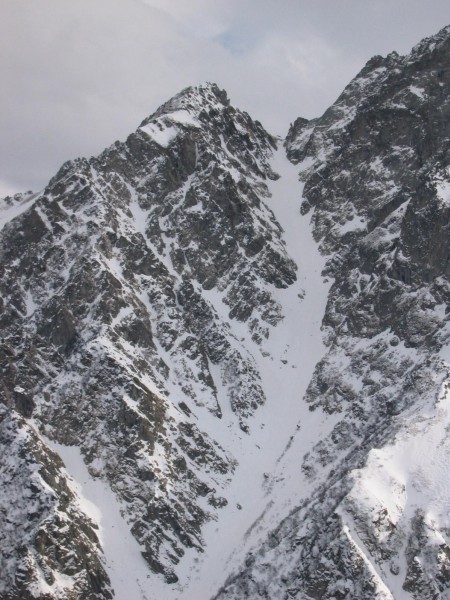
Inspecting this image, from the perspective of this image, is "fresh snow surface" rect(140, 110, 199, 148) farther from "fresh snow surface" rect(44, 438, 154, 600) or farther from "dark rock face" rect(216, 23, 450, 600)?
"fresh snow surface" rect(44, 438, 154, 600)

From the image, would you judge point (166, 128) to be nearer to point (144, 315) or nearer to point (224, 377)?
point (144, 315)

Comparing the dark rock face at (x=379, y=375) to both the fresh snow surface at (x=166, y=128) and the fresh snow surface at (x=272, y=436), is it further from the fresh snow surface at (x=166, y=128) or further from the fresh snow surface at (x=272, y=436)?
the fresh snow surface at (x=166, y=128)

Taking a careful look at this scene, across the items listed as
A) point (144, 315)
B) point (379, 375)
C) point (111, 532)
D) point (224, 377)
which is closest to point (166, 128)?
point (144, 315)

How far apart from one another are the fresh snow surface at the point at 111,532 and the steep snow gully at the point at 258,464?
0.14 meters

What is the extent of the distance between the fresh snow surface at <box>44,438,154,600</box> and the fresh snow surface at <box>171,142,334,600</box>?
480 cm

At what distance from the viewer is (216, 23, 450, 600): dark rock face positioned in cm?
10462

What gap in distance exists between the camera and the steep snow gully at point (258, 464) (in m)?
118

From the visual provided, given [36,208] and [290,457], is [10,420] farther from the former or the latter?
[36,208]

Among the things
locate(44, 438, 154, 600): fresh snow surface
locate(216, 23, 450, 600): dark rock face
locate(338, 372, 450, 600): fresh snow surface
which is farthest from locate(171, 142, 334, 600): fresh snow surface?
locate(338, 372, 450, 600): fresh snow surface

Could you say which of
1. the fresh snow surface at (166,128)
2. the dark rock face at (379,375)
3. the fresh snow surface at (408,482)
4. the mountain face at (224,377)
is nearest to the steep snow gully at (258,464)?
the mountain face at (224,377)

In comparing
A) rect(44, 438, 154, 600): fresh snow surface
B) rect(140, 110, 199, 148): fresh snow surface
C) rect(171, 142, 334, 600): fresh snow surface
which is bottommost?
rect(44, 438, 154, 600): fresh snow surface

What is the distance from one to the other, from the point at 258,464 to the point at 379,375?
25.0m

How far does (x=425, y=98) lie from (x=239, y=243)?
57397 mm

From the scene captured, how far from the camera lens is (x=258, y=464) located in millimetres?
138750
